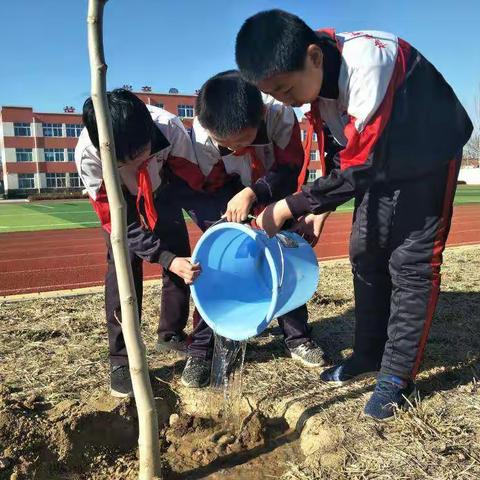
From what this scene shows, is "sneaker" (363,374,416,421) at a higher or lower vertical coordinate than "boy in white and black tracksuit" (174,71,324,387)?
lower

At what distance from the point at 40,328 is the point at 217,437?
6.06 feet

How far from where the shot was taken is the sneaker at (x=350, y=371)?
2.88 metres

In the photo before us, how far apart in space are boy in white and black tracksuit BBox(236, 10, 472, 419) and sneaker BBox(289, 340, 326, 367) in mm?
647

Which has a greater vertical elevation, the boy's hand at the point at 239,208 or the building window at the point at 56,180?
the boy's hand at the point at 239,208

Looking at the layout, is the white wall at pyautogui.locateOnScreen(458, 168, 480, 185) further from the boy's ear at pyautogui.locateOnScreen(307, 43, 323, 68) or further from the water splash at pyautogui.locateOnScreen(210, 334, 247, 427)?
the boy's ear at pyautogui.locateOnScreen(307, 43, 323, 68)

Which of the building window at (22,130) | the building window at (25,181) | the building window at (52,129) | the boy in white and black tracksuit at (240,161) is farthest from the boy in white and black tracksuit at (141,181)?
the building window at (52,129)

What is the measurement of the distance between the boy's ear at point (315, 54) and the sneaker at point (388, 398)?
4.90 feet

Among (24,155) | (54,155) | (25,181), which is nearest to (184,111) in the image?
(54,155)

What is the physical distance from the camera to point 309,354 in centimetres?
316

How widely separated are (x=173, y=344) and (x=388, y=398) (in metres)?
1.49

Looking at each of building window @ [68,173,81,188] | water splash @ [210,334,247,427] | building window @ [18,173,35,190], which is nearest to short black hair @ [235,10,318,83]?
water splash @ [210,334,247,427]

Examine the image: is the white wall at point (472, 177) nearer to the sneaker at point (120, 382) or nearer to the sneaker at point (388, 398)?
the sneaker at point (388, 398)

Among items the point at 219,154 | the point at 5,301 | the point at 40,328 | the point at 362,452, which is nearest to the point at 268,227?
the point at 219,154

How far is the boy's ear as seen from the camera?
6.60 ft
